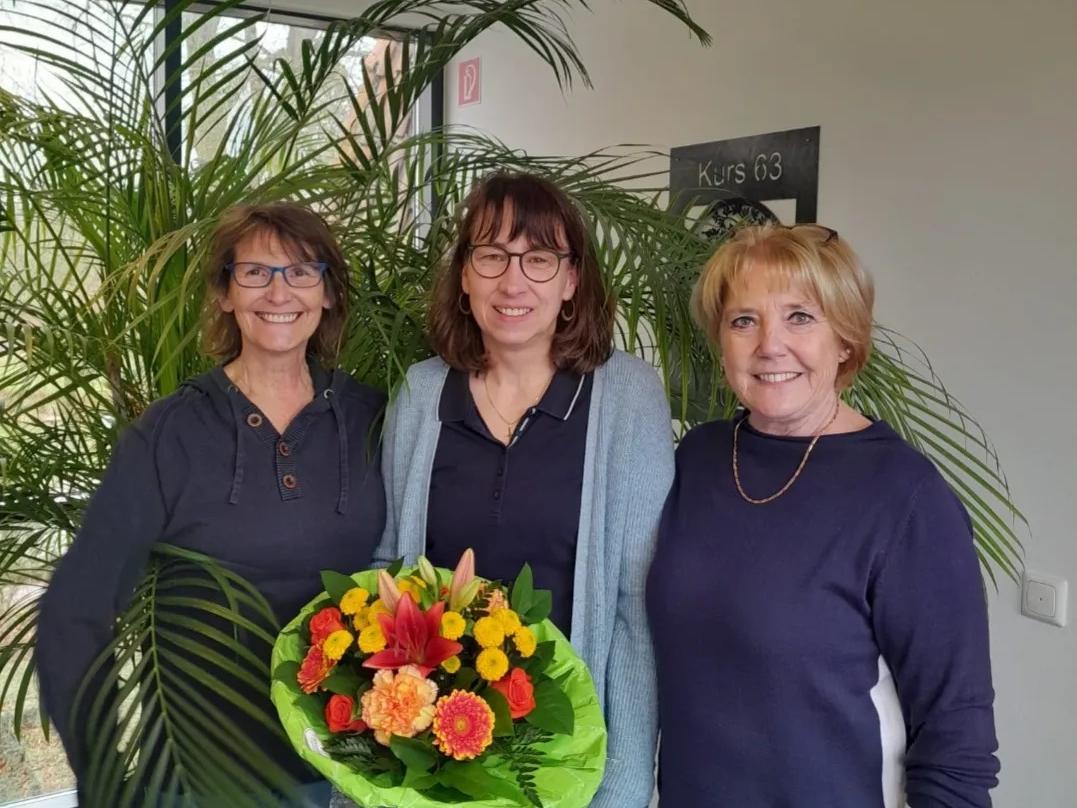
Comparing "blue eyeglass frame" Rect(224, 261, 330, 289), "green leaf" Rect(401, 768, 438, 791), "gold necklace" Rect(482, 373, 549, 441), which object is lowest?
"green leaf" Rect(401, 768, 438, 791)

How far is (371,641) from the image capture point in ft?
3.39

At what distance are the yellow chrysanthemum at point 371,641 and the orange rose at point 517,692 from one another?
0.42 feet

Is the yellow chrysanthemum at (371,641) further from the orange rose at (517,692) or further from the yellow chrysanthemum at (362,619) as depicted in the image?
the orange rose at (517,692)

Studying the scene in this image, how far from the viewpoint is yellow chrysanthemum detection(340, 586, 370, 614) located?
1101 millimetres

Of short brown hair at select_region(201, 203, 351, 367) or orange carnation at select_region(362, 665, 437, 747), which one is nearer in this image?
orange carnation at select_region(362, 665, 437, 747)

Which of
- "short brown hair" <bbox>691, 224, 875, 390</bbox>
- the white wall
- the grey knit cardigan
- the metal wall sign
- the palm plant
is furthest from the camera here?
the metal wall sign

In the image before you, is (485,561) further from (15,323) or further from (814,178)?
(814,178)

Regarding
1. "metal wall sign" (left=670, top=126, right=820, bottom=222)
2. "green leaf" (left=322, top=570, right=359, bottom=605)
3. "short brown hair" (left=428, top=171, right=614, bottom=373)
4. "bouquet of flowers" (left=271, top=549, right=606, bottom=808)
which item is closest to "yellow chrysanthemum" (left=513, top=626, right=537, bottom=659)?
"bouquet of flowers" (left=271, top=549, right=606, bottom=808)

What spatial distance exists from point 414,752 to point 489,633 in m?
0.15

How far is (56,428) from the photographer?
1.81 m

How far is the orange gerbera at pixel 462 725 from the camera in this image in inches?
38.0

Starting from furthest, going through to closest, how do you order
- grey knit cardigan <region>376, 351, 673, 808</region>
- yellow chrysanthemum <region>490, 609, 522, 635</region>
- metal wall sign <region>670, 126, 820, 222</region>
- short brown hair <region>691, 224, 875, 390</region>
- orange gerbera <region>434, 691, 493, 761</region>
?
metal wall sign <region>670, 126, 820, 222</region>, grey knit cardigan <region>376, 351, 673, 808</region>, short brown hair <region>691, 224, 875, 390</region>, yellow chrysanthemum <region>490, 609, 522, 635</region>, orange gerbera <region>434, 691, 493, 761</region>

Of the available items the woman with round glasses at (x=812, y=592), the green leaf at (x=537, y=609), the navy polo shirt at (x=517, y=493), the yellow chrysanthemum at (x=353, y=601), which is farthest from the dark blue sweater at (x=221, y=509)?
the woman with round glasses at (x=812, y=592)

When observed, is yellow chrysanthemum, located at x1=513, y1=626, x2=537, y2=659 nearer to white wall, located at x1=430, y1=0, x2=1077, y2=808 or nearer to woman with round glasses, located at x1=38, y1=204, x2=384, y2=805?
woman with round glasses, located at x1=38, y1=204, x2=384, y2=805
